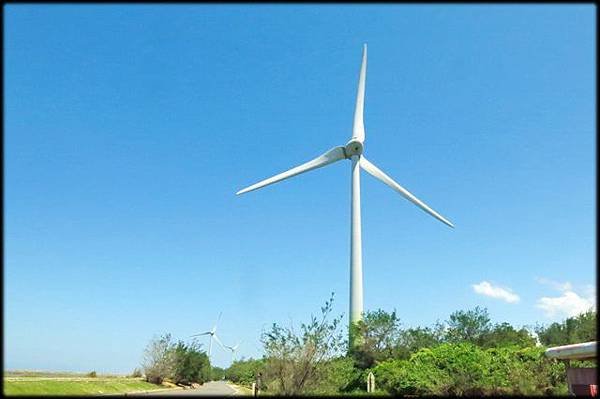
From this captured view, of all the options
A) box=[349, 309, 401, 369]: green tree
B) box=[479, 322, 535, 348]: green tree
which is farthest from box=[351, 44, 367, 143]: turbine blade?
box=[479, 322, 535, 348]: green tree

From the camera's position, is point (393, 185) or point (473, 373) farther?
point (393, 185)

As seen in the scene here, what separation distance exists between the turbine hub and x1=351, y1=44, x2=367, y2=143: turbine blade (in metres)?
0.57

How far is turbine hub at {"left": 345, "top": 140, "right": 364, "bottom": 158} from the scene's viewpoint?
44.2m

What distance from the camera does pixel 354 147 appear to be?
145 feet

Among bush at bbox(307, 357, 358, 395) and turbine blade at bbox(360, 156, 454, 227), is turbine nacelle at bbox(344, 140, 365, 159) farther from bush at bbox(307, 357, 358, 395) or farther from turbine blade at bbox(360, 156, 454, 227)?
bush at bbox(307, 357, 358, 395)

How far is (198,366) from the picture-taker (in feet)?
208

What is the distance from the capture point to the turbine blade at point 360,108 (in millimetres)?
43531

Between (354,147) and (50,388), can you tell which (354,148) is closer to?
(354,147)

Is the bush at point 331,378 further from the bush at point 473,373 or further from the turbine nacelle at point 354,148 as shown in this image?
the turbine nacelle at point 354,148

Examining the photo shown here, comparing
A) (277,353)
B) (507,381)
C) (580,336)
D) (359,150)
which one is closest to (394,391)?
(507,381)

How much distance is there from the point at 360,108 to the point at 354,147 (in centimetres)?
364

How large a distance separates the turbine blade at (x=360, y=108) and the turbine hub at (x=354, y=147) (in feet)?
1.87

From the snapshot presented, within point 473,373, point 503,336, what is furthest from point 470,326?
point 473,373

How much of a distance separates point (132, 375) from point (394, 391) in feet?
122
